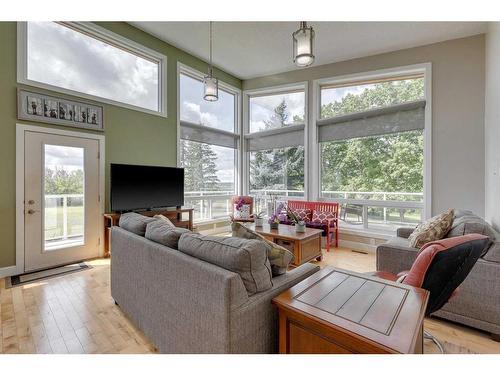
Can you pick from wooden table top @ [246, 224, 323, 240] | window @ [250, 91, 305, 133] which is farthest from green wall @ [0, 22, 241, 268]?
wooden table top @ [246, 224, 323, 240]

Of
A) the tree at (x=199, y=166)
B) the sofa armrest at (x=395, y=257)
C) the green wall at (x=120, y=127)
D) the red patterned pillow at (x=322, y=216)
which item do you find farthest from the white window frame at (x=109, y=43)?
the sofa armrest at (x=395, y=257)

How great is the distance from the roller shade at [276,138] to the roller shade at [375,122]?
1.51 ft

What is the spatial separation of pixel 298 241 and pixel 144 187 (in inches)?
99.3

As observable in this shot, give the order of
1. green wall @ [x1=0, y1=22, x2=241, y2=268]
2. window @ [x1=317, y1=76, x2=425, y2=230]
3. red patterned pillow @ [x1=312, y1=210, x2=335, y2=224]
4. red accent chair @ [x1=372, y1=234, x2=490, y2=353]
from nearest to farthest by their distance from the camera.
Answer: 1. red accent chair @ [x1=372, y1=234, x2=490, y2=353]
2. green wall @ [x1=0, y1=22, x2=241, y2=268]
3. window @ [x1=317, y1=76, x2=425, y2=230]
4. red patterned pillow @ [x1=312, y1=210, x2=335, y2=224]

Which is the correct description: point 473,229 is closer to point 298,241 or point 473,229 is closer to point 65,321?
point 298,241

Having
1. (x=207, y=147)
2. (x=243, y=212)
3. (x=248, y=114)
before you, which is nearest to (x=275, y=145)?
(x=248, y=114)

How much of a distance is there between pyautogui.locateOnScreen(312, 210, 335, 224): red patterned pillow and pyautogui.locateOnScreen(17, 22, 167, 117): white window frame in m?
3.29

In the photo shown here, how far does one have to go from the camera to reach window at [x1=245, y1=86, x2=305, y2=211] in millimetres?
5141

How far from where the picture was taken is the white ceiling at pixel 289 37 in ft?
11.7

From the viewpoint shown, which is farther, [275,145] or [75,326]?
[275,145]

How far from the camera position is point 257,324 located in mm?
1232

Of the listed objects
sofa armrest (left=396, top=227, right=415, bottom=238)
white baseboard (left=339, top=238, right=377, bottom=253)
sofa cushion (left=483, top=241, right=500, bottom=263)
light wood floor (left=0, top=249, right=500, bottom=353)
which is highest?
sofa cushion (left=483, top=241, right=500, bottom=263)

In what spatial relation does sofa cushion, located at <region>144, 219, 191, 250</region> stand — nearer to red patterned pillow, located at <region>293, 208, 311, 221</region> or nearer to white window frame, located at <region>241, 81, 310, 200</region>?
red patterned pillow, located at <region>293, 208, 311, 221</region>
